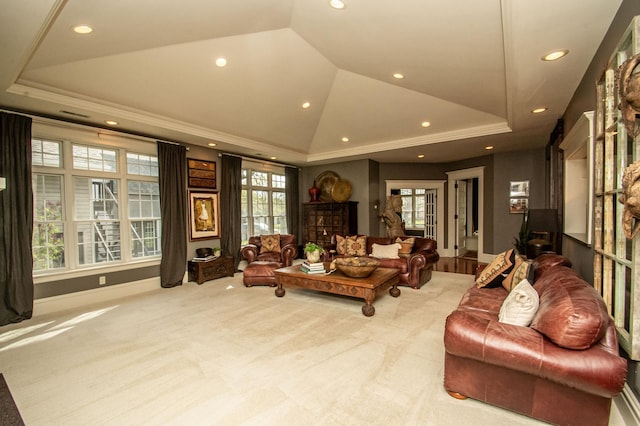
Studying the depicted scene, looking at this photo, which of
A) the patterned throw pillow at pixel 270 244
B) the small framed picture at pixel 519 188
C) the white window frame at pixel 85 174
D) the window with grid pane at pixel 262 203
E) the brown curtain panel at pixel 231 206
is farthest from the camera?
the window with grid pane at pixel 262 203

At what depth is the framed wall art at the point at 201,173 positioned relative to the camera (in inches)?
221

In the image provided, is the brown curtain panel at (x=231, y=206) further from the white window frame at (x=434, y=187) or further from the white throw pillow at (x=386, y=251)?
the white window frame at (x=434, y=187)

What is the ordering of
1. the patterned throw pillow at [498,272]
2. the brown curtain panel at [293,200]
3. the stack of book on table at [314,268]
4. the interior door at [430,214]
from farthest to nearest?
the interior door at [430,214], the brown curtain panel at [293,200], the stack of book on table at [314,268], the patterned throw pillow at [498,272]

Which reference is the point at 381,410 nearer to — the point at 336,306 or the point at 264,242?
the point at 336,306

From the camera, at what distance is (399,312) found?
367 centimetres

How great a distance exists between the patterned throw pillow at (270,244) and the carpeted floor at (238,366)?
2009mm

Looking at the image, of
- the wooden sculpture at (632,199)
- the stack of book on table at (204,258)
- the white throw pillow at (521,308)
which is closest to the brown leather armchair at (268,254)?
the stack of book on table at (204,258)

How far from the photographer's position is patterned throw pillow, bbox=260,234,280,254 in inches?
237

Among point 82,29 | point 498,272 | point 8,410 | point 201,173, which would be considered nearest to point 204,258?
point 201,173

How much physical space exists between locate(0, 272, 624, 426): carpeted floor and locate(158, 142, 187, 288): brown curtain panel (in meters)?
1.18

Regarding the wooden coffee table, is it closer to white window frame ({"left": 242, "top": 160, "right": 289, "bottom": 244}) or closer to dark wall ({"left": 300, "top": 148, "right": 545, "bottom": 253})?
white window frame ({"left": 242, "top": 160, "right": 289, "bottom": 244})

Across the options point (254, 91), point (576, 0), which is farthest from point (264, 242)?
point (576, 0)

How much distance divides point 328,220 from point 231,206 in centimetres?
240

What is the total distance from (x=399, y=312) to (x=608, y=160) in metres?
2.51
